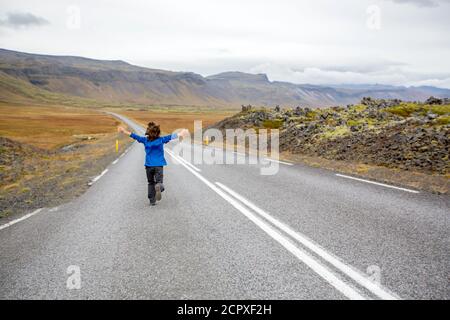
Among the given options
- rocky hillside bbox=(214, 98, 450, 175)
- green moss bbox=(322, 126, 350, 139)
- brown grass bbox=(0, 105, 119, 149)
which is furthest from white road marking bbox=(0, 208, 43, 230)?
brown grass bbox=(0, 105, 119, 149)

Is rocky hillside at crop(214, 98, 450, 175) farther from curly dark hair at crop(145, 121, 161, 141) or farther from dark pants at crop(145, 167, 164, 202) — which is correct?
curly dark hair at crop(145, 121, 161, 141)

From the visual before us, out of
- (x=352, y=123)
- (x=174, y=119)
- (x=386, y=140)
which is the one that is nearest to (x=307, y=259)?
(x=386, y=140)

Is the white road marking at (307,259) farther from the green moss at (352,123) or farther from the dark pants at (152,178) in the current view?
the green moss at (352,123)

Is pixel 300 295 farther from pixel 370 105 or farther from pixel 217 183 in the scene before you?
pixel 370 105

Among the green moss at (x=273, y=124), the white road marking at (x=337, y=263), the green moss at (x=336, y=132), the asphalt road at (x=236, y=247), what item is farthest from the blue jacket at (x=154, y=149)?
the green moss at (x=273, y=124)

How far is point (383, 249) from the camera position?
185 inches

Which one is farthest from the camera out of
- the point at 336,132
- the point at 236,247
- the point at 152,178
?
the point at 336,132

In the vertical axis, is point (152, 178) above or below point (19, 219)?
above

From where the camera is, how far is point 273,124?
3650 cm

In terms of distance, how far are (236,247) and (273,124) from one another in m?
32.3

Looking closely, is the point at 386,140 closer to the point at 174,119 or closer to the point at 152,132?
the point at 152,132

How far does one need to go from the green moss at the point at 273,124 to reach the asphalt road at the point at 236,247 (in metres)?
27.1

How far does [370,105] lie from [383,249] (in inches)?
1217
